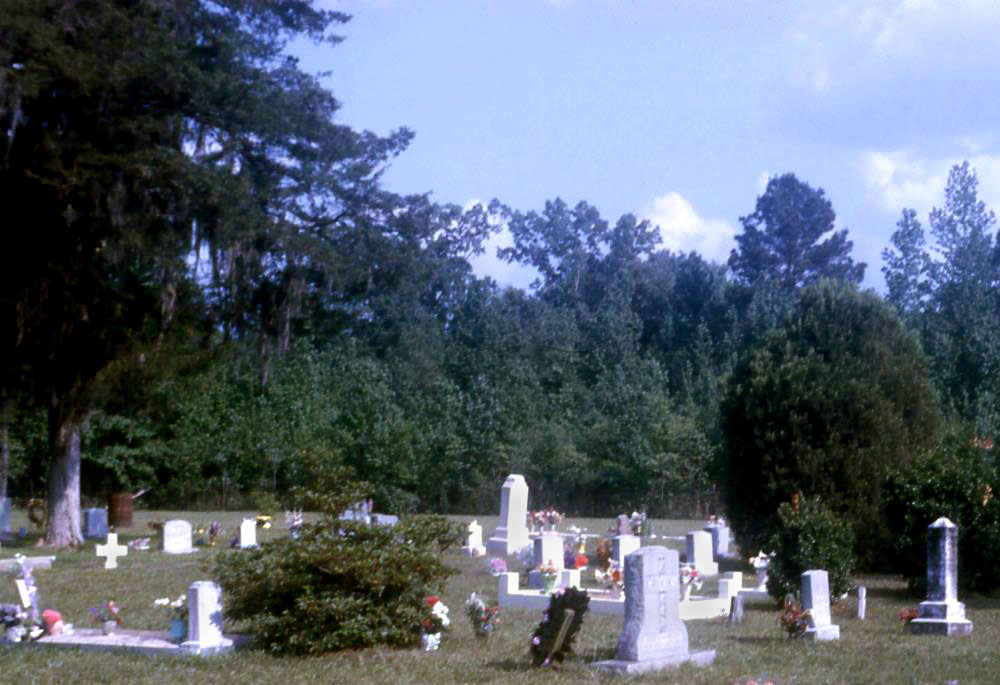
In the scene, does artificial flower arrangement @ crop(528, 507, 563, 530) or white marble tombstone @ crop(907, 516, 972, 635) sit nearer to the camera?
white marble tombstone @ crop(907, 516, 972, 635)

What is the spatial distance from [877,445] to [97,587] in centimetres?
1397

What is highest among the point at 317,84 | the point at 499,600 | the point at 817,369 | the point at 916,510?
the point at 317,84

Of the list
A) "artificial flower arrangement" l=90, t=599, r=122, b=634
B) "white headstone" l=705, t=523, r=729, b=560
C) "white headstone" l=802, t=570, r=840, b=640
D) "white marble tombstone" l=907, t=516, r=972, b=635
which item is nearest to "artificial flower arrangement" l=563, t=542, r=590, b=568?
"white headstone" l=705, t=523, r=729, b=560

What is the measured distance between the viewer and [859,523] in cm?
2330

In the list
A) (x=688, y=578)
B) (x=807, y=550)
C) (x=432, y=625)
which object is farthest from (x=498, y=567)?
(x=432, y=625)

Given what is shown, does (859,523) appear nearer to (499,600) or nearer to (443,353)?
(499,600)

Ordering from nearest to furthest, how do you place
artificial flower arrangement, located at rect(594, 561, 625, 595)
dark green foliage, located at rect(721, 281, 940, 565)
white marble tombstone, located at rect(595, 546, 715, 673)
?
white marble tombstone, located at rect(595, 546, 715, 673) < artificial flower arrangement, located at rect(594, 561, 625, 595) < dark green foliage, located at rect(721, 281, 940, 565)

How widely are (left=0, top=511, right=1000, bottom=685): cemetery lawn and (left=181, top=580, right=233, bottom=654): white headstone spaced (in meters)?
0.26

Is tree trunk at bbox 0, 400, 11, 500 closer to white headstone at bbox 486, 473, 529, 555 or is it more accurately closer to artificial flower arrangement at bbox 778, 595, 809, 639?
white headstone at bbox 486, 473, 529, 555

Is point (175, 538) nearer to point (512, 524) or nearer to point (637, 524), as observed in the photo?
point (512, 524)

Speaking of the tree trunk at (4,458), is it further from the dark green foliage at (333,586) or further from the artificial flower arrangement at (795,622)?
the artificial flower arrangement at (795,622)

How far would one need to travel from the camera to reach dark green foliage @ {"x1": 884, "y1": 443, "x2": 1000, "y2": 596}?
65.6 feet

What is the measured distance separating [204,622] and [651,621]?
4.51 m

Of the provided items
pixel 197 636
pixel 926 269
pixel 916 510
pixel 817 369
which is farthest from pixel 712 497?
pixel 197 636
